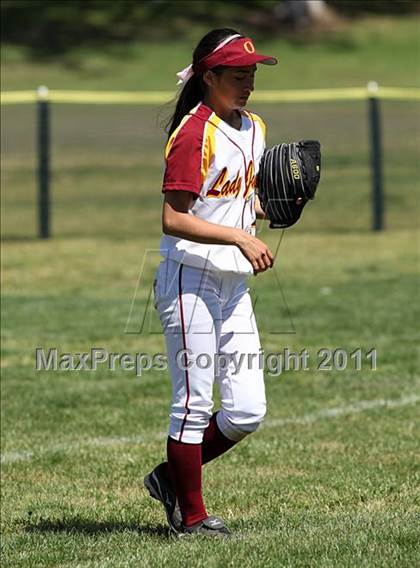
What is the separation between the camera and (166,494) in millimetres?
5395

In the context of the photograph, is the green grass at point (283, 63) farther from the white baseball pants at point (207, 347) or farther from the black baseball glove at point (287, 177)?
the white baseball pants at point (207, 347)

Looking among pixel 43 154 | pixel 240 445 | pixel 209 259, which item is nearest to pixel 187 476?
pixel 209 259

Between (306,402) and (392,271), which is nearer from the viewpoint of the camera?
(306,402)

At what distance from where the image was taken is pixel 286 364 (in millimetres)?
9836

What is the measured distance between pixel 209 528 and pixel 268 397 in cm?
360

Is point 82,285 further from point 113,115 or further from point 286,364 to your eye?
point 113,115

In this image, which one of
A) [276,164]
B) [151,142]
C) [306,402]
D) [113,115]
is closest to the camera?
[276,164]

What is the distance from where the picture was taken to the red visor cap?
16.4 feet

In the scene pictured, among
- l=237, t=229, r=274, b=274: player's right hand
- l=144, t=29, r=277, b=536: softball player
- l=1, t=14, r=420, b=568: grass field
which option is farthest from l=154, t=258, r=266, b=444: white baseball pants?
l=1, t=14, r=420, b=568: grass field

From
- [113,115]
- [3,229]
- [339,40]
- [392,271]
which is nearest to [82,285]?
[392,271]

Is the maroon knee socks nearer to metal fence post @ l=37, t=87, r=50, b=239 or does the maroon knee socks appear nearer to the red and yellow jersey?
the red and yellow jersey

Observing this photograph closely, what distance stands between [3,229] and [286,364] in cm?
907

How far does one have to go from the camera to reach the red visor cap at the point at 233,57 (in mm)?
5012

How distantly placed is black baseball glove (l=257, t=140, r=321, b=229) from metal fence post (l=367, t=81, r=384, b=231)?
495 inches
